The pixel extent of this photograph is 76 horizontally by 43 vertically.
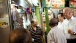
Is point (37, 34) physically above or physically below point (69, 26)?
below

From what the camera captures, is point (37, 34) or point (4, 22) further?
point (37, 34)

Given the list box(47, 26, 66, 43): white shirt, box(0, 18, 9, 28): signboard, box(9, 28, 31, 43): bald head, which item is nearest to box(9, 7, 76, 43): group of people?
box(47, 26, 66, 43): white shirt

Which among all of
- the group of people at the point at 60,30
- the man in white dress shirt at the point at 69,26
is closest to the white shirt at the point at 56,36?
the group of people at the point at 60,30

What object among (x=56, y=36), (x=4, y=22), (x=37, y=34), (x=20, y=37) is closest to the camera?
(x=20, y=37)

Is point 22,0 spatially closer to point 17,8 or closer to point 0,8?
point 17,8

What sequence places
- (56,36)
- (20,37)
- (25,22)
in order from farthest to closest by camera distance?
1. (25,22)
2. (56,36)
3. (20,37)

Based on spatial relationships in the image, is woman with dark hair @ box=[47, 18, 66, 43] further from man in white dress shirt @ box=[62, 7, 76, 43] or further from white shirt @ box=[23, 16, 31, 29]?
white shirt @ box=[23, 16, 31, 29]

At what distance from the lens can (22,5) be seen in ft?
12.5

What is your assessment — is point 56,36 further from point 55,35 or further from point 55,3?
point 55,3

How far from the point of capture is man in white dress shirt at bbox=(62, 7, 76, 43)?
4.00 m

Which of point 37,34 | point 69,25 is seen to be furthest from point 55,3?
point 37,34

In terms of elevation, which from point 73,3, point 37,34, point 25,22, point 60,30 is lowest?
point 37,34

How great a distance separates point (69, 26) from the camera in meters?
4.04

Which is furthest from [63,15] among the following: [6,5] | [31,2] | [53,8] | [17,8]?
[6,5]
